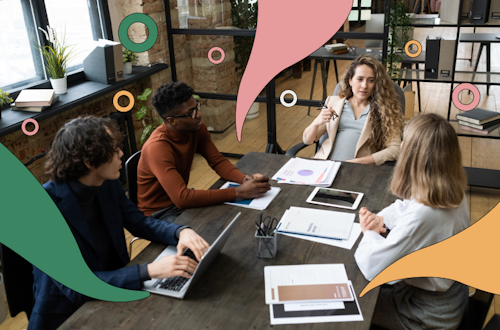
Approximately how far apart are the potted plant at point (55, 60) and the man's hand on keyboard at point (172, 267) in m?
2.23

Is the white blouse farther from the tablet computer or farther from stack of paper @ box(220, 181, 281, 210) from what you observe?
stack of paper @ box(220, 181, 281, 210)

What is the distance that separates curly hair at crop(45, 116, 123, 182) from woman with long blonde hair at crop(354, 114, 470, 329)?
0.99 m

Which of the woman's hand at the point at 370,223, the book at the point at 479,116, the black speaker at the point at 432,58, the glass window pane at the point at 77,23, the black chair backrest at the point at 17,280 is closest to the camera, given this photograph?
the black chair backrest at the point at 17,280

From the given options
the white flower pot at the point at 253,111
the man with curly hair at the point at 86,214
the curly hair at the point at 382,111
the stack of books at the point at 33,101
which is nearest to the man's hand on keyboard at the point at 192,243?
the man with curly hair at the point at 86,214

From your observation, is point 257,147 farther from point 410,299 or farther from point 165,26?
point 410,299

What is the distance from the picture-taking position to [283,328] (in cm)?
134

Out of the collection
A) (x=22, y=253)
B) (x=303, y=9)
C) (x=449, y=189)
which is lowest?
(x=22, y=253)

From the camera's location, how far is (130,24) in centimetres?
409

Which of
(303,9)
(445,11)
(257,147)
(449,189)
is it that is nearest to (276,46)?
Result: (303,9)

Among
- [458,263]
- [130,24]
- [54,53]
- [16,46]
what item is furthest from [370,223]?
[130,24]

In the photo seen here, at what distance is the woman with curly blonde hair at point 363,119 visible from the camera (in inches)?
109

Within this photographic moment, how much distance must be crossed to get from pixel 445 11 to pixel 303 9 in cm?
132

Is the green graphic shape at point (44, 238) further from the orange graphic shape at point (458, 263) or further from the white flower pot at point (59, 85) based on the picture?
the white flower pot at point (59, 85)

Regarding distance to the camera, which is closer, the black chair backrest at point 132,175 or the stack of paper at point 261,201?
the stack of paper at point 261,201
